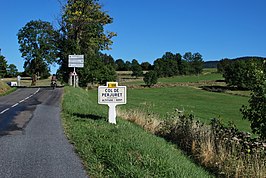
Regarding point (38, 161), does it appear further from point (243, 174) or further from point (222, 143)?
point (222, 143)

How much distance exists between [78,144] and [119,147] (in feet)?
4.37

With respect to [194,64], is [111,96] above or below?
below

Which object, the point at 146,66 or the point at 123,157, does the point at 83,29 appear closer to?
the point at 123,157

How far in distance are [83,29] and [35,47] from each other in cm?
1688

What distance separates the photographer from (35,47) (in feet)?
207

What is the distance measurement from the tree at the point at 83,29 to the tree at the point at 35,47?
303 inches

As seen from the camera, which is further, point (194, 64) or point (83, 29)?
point (194, 64)

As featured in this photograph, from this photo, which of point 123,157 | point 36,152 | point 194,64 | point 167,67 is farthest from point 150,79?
point 194,64

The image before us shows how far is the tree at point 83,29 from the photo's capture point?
160 feet

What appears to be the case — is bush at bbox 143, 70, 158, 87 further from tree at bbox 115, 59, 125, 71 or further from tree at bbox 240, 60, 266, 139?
tree at bbox 115, 59, 125, 71

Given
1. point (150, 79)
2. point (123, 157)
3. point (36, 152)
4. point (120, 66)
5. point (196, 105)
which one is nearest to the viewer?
point (123, 157)

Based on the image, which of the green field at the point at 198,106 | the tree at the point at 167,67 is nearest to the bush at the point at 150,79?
the green field at the point at 198,106

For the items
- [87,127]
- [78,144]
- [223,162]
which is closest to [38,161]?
[78,144]

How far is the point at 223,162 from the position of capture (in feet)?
28.7
